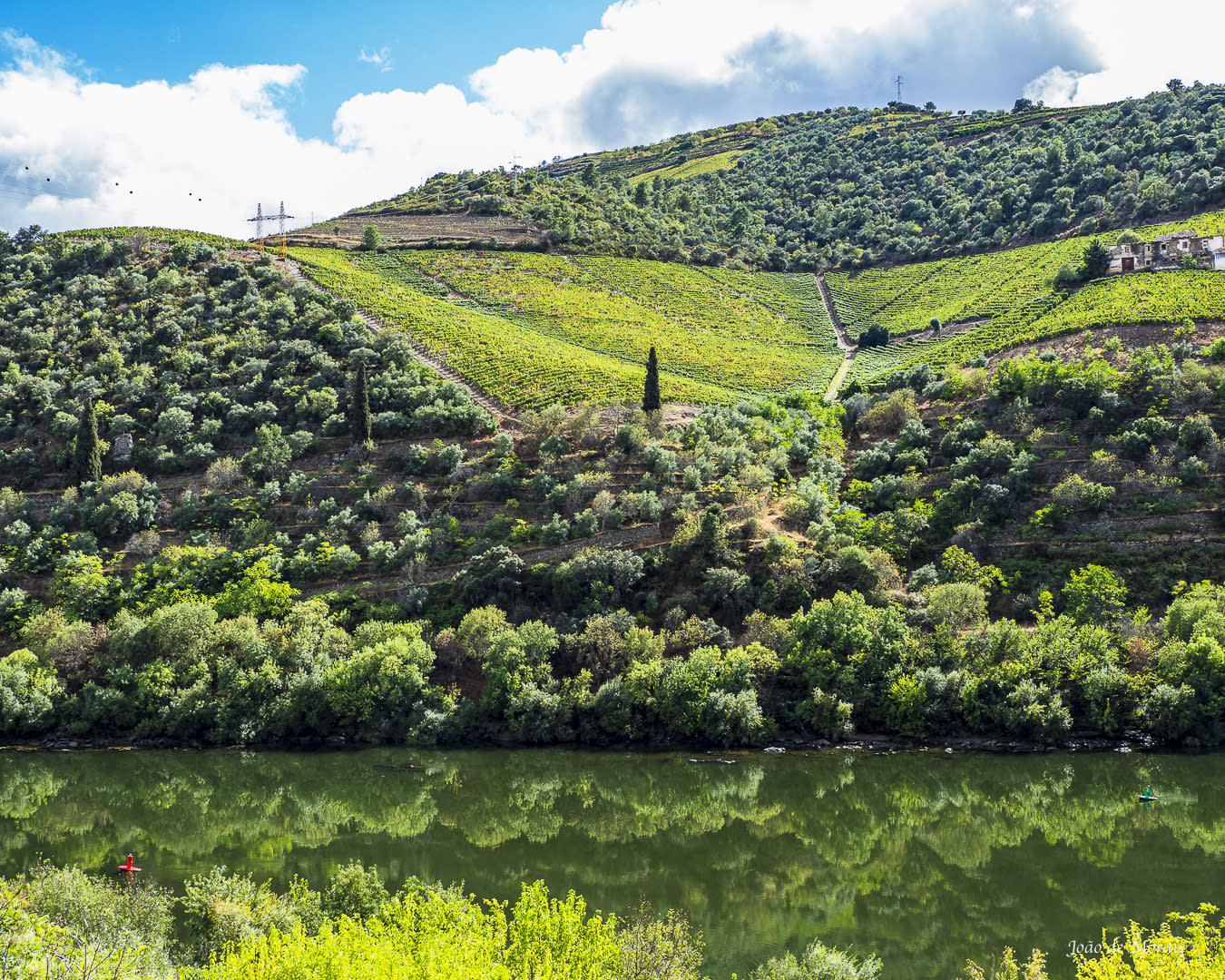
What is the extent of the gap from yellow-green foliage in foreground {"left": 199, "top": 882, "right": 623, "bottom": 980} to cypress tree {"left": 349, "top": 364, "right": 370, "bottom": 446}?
174 ft

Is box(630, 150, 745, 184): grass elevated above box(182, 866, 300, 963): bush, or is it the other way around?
box(630, 150, 745, 184): grass

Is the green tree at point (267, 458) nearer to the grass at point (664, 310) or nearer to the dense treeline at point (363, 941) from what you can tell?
the grass at point (664, 310)

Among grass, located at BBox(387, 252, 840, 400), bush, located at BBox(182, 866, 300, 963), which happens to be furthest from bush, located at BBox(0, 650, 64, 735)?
grass, located at BBox(387, 252, 840, 400)

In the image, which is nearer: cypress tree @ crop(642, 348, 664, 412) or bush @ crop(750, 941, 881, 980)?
bush @ crop(750, 941, 881, 980)

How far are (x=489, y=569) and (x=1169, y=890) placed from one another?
40372 millimetres

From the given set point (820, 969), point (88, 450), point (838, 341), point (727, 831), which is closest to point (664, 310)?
point (838, 341)

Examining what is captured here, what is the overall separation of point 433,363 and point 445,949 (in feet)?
238

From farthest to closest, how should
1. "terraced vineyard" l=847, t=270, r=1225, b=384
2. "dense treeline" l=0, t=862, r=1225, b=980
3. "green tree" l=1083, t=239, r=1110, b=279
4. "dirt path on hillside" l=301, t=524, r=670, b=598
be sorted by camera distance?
"green tree" l=1083, t=239, r=1110, b=279
"terraced vineyard" l=847, t=270, r=1225, b=384
"dirt path on hillside" l=301, t=524, r=670, b=598
"dense treeline" l=0, t=862, r=1225, b=980

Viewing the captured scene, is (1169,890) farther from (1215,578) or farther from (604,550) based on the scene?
(604,550)

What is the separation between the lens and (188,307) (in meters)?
96.8

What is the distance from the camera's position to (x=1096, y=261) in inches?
3725

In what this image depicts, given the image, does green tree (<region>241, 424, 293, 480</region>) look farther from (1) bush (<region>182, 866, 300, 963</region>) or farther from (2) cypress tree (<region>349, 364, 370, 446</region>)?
(1) bush (<region>182, 866, 300, 963</region>)

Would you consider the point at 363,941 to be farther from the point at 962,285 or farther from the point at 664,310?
the point at 962,285

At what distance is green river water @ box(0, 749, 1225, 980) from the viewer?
33.3 m
